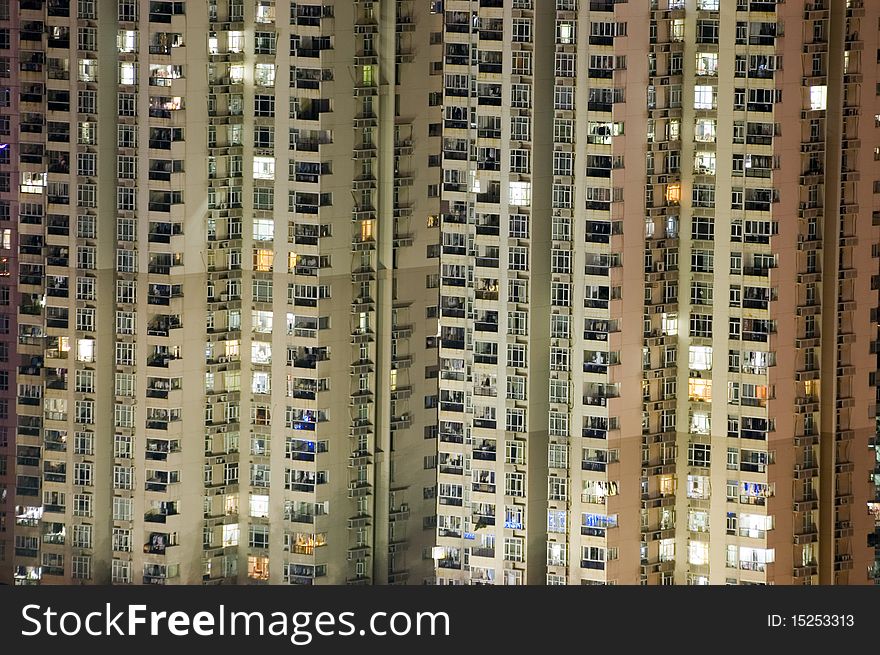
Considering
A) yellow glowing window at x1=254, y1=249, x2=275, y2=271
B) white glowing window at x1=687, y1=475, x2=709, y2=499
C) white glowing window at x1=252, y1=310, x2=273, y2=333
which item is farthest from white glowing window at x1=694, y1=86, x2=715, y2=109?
white glowing window at x1=252, y1=310, x2=273, y2=333

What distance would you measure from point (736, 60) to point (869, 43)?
226 centimetres

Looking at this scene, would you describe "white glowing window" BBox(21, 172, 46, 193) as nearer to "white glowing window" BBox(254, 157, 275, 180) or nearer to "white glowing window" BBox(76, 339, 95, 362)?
"white glowing window" BBox(76, 339, 95, 362)

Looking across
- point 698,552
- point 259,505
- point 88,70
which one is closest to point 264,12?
point 88,70

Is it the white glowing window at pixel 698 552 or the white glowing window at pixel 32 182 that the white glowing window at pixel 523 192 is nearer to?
the white glowing window at pixel 698 552

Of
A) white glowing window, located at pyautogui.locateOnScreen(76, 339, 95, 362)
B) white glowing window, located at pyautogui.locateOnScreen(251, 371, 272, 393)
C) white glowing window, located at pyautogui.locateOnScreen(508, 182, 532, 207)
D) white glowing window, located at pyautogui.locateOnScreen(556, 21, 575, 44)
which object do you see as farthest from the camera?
white glowing window, located at pyautogui.locateOnScreen(76, 339, 95, 362)

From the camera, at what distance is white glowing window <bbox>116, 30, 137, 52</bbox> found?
6838cm

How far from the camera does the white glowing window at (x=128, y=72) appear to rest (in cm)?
6856

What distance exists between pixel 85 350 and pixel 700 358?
1078 centimetres

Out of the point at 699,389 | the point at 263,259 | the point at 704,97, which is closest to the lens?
the point at 704,97

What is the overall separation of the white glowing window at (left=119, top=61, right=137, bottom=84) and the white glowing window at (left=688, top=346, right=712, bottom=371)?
10595 millimetres

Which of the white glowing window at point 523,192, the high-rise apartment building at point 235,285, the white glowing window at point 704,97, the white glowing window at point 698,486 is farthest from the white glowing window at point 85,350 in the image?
the white glowing window at point 704,97

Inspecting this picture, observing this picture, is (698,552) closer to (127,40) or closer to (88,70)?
(127,40)

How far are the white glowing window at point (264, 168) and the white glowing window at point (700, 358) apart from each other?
25.7 feet

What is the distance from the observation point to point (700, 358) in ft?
222
